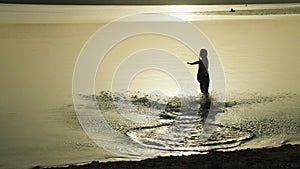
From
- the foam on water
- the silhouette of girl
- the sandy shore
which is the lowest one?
the sandy shore

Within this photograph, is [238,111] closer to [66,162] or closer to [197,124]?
[197,124]

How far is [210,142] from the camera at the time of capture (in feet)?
29.4

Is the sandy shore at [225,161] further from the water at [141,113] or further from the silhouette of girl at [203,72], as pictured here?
the silhouette of girl at [203,72]

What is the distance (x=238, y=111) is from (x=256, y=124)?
100cm

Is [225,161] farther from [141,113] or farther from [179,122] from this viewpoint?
[141,113]

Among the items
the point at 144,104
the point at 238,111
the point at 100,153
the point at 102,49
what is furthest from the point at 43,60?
the point at 100,153

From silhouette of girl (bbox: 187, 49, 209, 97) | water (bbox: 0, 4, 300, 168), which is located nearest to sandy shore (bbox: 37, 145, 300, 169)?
water (bbox: 0, 4, 300, 168)

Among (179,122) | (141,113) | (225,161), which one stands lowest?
(225,161)

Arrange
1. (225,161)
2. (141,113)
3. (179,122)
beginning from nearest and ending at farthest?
(225,161)
(179,122)
(141,113)

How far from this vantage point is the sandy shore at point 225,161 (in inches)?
276

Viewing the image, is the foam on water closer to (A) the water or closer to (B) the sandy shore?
(A) the water

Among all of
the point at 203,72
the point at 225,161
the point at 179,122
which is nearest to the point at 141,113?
the point at 179,122

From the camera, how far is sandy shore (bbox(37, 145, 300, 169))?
700 cm

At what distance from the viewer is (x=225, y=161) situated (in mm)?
7223
